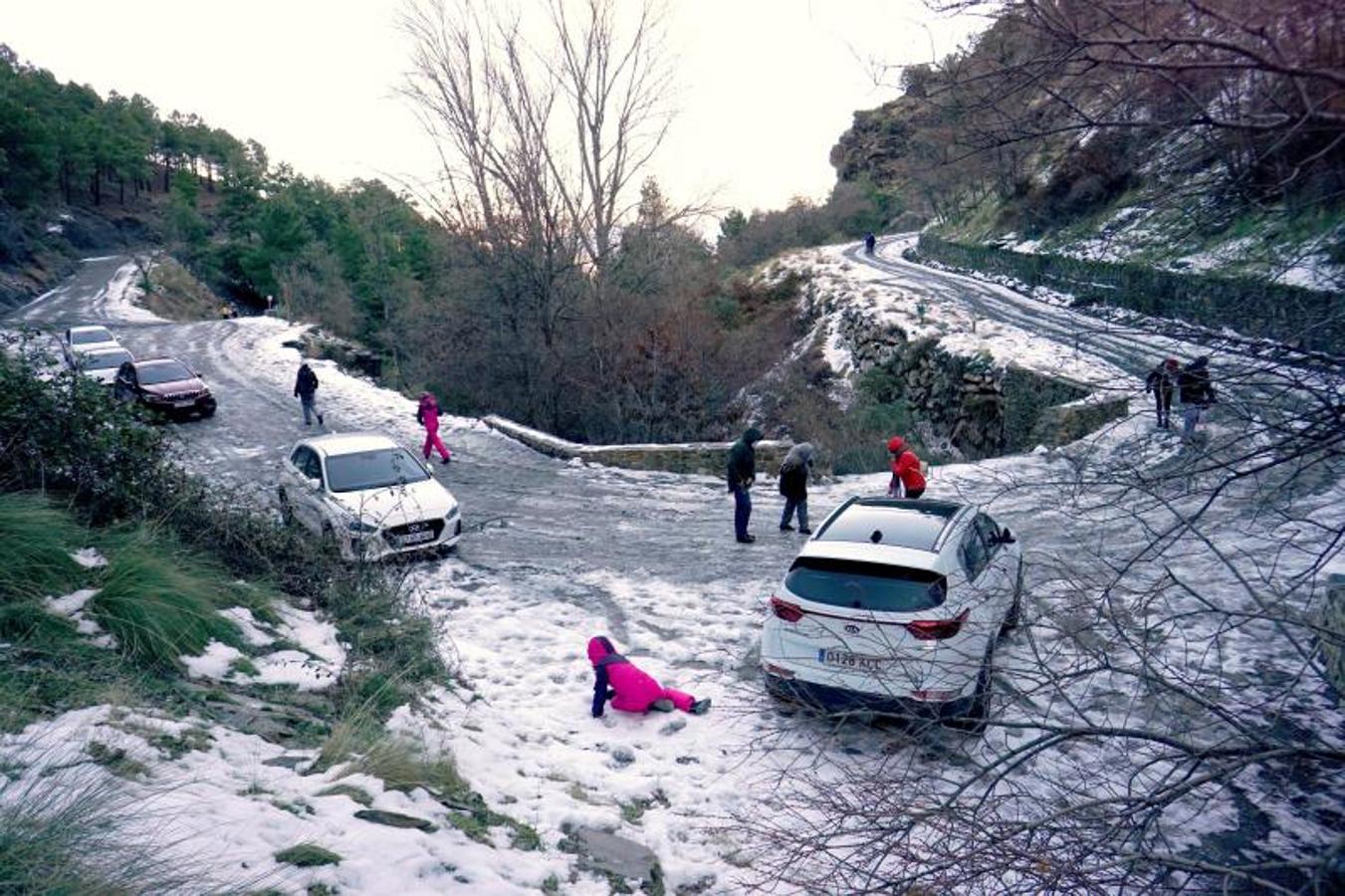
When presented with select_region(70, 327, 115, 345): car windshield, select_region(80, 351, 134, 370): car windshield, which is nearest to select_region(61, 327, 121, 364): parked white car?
select_region(70, 327, 115, 345): car windshield

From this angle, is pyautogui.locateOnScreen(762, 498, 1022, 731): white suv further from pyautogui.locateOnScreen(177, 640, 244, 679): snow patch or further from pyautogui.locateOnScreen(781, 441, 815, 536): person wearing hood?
pyautogui.locateOnScreen(781, 441, 815, 536): person wearing hood

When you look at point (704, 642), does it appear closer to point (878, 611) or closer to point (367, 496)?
point (878, 611)

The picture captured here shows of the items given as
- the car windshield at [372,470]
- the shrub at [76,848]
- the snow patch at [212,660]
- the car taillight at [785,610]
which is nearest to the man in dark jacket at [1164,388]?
the car taillight at [785,610]

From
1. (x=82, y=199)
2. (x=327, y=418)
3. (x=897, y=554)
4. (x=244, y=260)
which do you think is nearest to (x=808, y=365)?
(x=327, y=418)

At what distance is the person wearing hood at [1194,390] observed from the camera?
3.99 meters

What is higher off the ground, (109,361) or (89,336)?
(89,336)

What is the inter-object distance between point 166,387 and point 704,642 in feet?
58.1

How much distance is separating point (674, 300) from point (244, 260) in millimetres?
51502

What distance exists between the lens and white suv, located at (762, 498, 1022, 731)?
6.05m

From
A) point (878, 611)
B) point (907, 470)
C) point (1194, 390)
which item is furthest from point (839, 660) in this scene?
point (907, 470)

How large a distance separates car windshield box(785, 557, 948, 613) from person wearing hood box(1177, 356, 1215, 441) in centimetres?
201

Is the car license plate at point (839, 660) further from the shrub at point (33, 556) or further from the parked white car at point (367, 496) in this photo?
the shrub at point (33, 556)

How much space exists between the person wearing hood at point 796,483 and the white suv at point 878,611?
4.78 metres

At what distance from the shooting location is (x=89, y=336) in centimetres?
2861
